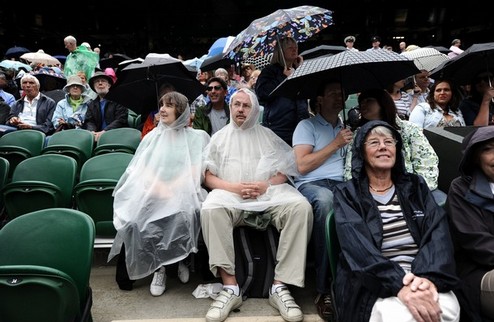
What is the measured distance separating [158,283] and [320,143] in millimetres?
1475

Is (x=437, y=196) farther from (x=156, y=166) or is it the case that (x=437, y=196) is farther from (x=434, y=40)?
(x=434, y=40)

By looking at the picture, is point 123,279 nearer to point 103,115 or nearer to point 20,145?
point 20,145

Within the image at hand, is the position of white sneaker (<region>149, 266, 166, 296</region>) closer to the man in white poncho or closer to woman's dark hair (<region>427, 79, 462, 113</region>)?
the man in white poncho

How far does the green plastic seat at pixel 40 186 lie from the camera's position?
10.0 ft

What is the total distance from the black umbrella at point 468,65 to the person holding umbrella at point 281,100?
1564 millimetres

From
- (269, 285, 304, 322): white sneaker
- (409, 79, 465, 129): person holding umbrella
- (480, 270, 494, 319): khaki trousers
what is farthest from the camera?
(409, 79, 465, 129): person holding umbrella

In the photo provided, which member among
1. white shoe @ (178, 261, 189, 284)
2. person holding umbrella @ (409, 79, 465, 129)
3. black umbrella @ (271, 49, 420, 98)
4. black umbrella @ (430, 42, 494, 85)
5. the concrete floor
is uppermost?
black umbrella @ (430, 42, 494, 85)

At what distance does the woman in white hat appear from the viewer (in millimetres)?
4992

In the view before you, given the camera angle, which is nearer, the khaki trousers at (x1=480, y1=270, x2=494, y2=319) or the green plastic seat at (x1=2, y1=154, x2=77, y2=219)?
the khaki trousers at (x1=480, y1=270, x2=494, y2=319)

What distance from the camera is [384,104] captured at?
9.26 ft

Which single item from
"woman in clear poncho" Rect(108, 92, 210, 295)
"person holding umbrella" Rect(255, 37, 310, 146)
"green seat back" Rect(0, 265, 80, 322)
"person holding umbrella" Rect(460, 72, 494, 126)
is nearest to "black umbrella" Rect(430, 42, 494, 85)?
"person holding umbrella" Rect(460, 72, 494, 126)

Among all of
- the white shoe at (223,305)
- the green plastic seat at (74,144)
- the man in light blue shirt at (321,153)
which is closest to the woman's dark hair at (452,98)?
the man in light blue shirt at (321,153)

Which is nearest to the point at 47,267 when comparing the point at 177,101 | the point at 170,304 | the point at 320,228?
the point at 170,304

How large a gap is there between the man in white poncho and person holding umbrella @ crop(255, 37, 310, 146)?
40 centimetres
